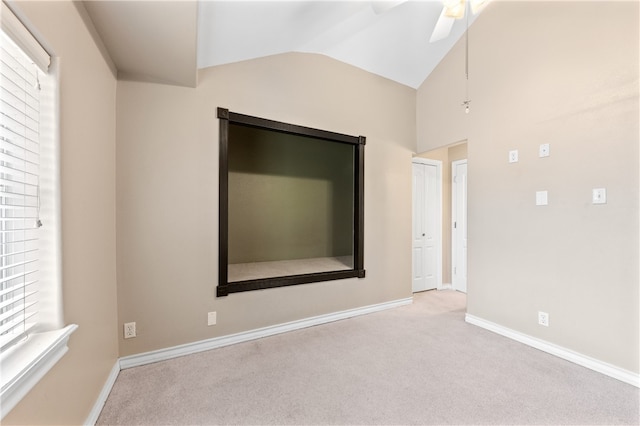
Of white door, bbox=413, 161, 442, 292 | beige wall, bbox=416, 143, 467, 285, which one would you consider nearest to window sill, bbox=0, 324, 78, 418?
white door, bbox=413, 161, 442, 292

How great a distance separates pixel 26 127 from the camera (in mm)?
1119

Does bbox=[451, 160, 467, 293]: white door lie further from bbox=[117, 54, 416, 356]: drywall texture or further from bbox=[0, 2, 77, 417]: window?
bbox=[0, 2, 77, 417]: window

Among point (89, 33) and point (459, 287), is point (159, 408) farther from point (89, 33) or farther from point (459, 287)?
point (459, 287)

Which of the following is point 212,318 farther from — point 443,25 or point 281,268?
point 443,25

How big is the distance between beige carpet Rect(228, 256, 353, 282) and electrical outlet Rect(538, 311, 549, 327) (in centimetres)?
188

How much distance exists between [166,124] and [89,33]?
77 centimetres

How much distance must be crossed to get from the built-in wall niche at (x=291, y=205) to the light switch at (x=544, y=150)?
1.70 meters

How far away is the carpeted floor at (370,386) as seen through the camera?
166 centimetres

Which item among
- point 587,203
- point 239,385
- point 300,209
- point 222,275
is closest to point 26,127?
point 222,275

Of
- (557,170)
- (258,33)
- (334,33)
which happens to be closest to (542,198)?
(557,170)

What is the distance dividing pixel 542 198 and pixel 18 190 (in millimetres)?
3526

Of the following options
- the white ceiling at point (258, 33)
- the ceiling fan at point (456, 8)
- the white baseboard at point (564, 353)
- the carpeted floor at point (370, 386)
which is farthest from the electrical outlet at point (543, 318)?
the white ceiling at point (258, 33)

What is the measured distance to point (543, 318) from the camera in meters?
2.52

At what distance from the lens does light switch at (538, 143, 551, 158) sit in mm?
2475
